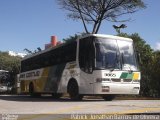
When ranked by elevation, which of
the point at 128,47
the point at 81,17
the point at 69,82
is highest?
the point at 81,17

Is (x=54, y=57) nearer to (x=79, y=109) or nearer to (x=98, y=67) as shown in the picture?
(x=98, y=67)

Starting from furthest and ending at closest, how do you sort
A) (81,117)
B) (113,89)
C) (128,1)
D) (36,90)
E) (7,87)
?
(7,87) < (128,1) < (36,90) < (113,89) < (81,117)

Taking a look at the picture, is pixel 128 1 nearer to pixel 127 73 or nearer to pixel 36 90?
pixel 36 90

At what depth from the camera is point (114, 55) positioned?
66.2ft

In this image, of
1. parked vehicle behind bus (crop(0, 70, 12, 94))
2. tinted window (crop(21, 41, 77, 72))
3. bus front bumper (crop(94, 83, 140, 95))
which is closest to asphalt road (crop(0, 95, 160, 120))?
bus front bumper (crop(94, 83, 140, 95))

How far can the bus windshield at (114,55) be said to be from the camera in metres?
19.8

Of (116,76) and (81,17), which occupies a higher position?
(81,17)

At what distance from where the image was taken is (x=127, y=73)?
20.4 metres

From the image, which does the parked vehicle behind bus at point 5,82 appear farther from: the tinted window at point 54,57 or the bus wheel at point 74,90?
the bus wheel at point 74,90

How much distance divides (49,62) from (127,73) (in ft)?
20.9

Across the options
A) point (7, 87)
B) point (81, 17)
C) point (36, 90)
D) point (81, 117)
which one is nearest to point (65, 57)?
point (36, 90)

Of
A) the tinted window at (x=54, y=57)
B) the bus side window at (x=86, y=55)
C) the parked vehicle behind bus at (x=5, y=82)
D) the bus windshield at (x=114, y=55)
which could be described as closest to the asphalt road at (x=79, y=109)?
the bus side window at (x=86, y=55)

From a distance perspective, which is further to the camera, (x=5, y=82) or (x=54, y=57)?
(x=5, y=82)

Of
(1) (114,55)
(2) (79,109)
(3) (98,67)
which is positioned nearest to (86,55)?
(3) (98,67)
